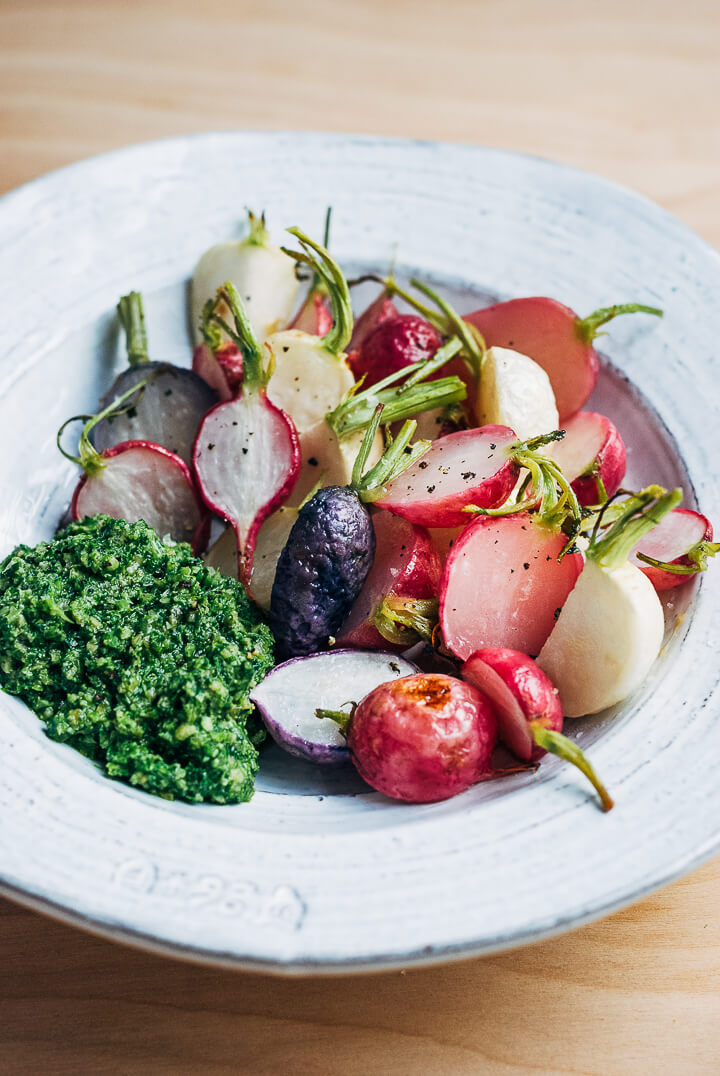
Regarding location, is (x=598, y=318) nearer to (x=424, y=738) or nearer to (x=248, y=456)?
(x=248, y=456)

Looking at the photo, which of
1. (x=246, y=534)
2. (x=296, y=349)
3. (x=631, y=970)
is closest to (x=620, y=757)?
(x=631, y=970)

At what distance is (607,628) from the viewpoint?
0.89 metres

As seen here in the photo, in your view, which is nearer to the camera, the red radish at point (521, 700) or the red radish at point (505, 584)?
the red radish at point (521, 700)

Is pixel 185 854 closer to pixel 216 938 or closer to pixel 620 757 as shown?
pixel 216 938

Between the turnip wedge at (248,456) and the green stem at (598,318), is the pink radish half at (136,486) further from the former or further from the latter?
the green stem at (598,318)

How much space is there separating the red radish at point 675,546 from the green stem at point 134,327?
66cm

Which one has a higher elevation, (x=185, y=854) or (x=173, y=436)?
(x=173, y=436)

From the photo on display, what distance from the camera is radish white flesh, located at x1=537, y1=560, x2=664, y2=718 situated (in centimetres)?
88

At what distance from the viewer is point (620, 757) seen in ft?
2.79

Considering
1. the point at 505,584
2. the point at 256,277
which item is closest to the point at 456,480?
the point at 505,584

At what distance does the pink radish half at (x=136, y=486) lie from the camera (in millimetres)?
1099

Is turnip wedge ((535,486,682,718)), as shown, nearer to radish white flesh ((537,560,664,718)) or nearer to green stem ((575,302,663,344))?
radish white flesh ((537,560,664,718))

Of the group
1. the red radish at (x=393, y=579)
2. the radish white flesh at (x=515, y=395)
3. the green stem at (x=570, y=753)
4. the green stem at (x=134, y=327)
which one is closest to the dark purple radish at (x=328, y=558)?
the red radish at (x=393, y=579)

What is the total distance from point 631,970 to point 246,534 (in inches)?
22.3
